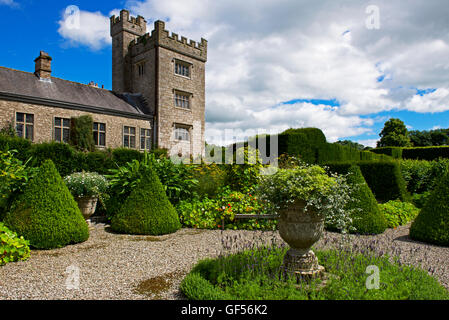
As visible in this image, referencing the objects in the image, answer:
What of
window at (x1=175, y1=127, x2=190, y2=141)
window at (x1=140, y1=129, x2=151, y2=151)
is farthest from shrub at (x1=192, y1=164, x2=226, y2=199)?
window at (x1=175, y1=127, x2=190, y2=141)

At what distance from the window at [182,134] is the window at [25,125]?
28.1ft

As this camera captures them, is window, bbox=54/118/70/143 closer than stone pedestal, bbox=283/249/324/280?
No

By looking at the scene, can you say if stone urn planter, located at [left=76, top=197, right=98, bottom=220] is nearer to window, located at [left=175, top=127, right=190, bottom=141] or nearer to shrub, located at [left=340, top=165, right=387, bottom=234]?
shrub, located at [left=340, top=165, right=387, bottom=234]

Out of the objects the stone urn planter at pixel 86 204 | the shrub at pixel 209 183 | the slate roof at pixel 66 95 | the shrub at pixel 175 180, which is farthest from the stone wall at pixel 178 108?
the stone urn planter at pixel 86 204

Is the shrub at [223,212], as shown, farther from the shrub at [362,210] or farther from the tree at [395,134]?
the tree at [395,134]

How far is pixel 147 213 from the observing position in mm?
6547

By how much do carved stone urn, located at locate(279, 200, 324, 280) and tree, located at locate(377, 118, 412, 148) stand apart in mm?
42248

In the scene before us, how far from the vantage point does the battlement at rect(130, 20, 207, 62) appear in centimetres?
1958

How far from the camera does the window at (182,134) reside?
20.8 meters

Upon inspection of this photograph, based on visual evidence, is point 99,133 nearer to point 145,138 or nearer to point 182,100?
point 145,138

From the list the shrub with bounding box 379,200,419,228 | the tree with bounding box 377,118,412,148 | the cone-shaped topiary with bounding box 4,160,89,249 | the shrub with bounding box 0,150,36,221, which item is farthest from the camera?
the tree with bounding box 377,118,412,148
